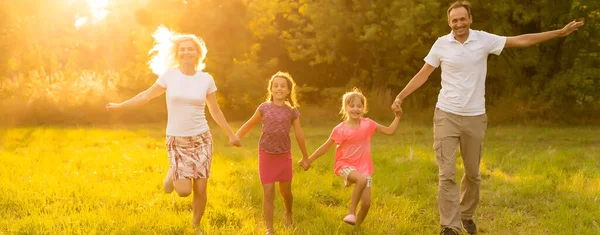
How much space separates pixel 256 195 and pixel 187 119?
2.26m

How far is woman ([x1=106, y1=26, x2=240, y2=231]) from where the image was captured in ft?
19.7

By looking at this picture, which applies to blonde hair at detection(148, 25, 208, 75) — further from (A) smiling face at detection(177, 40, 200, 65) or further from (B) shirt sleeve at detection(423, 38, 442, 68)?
(B) shirt sleeve at detection(423, 38, 442, 68)

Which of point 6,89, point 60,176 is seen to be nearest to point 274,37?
point 6,89

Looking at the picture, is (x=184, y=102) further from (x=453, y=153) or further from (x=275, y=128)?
(x=453, y=153)

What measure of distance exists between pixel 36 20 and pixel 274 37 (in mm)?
12657

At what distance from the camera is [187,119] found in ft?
19.7

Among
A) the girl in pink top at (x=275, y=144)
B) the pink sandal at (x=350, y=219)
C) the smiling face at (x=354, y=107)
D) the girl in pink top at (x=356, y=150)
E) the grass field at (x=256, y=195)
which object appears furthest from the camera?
the grass field at (x=256, y=195)

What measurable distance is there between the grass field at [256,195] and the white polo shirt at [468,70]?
150cm

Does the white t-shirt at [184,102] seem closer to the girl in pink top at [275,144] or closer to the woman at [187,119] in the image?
the woman at [187,119]

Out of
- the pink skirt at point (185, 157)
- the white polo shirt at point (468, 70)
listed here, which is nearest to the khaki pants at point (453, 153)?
the white polo shirt at point (468, 70)

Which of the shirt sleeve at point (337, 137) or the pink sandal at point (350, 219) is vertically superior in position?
the shirt sleeve at point (337, 137)

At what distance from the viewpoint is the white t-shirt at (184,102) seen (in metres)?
6.00

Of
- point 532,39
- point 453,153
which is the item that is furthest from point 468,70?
point 453,153

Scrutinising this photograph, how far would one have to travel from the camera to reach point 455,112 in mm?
6238
